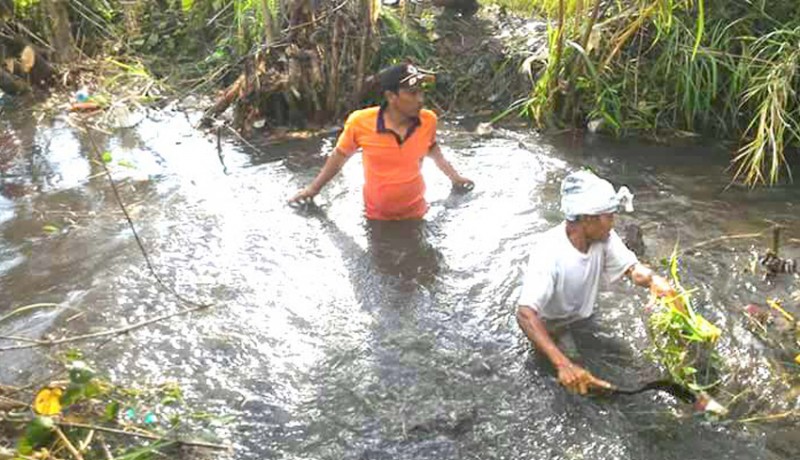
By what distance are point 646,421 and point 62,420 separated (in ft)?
8.00

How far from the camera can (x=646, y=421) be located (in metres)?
3.33

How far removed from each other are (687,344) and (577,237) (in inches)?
26.8

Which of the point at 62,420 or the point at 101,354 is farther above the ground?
the point at 62,420

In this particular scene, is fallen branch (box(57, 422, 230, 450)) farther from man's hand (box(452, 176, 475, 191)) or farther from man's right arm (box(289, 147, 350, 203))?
man's hand (box(452, 176, 475, 191))

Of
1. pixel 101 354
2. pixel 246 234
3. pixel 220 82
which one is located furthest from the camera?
pixel 220 82

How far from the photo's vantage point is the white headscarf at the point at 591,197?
329cm

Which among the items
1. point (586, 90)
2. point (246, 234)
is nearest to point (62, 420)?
point (246, 234)

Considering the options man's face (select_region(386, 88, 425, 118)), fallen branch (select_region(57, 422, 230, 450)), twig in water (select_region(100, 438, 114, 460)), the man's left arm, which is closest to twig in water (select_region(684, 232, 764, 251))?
the man's left arm

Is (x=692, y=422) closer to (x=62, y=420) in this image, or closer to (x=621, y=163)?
(x=62, y=420)

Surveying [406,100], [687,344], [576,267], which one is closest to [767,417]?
[687,344]

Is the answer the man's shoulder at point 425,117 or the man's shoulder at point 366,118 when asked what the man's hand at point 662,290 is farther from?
the man's shoulder at point 366,118

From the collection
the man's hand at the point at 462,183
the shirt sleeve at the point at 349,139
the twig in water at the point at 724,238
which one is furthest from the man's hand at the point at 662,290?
the man's hand at the point at 462,183

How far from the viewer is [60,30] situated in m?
8.61

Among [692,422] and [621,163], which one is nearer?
[692,422]
